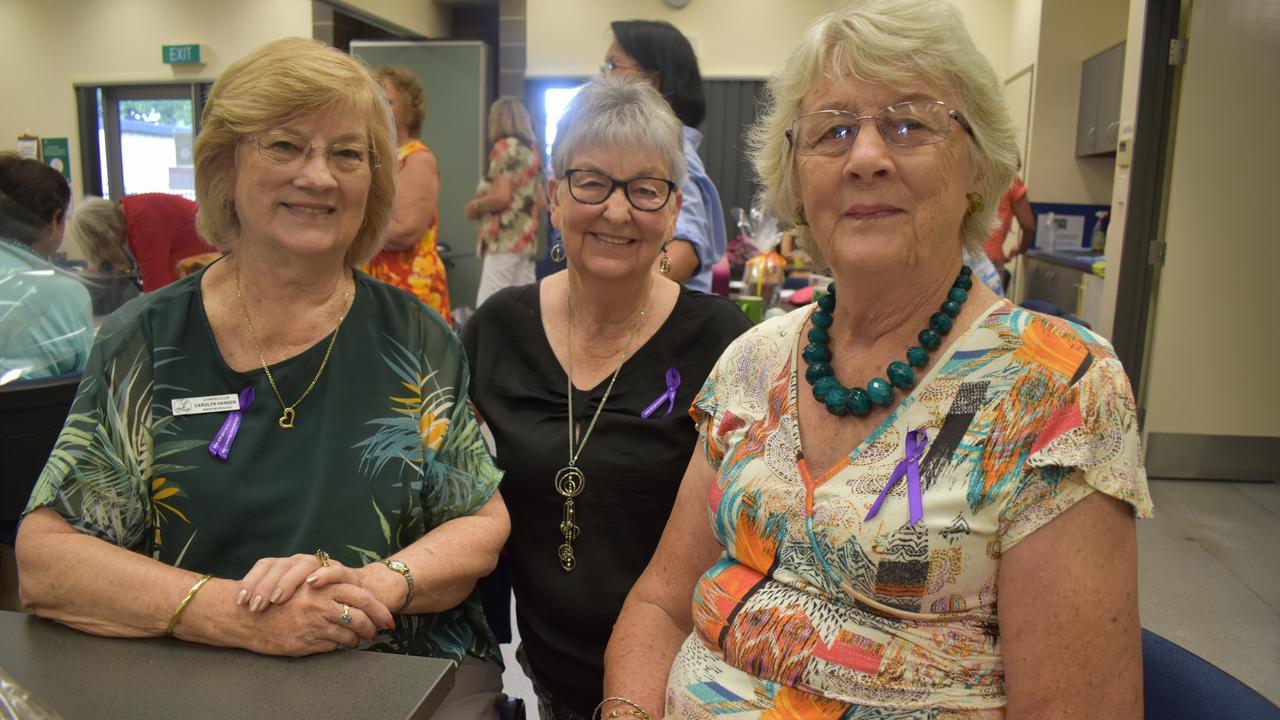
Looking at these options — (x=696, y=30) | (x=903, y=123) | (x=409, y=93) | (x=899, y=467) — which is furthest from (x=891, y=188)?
(x=696, y=30)

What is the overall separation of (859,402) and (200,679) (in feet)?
2.82

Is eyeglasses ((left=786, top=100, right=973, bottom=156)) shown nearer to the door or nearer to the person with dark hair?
the person with dark hair

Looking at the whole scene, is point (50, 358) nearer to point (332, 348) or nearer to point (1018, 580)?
point (332, 348)

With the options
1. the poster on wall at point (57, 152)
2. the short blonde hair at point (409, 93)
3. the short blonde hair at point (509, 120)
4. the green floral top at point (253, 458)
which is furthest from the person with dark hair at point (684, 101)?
the short blonde hair at point (509, 120)

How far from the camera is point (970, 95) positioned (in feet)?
3.67

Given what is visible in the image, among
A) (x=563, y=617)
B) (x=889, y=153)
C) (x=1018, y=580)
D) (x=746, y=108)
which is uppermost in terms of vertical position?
(x=746, y=108)

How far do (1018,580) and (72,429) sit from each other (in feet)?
4.23

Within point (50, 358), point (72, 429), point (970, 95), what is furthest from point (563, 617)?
point (50, 358)

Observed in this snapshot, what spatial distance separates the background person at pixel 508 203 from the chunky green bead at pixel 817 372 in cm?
438

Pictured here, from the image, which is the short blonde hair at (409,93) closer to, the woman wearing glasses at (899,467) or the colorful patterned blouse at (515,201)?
the colorful patterned blouse at (515,201)

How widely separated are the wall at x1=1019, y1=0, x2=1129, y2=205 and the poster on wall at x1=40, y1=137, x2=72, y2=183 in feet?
22.7

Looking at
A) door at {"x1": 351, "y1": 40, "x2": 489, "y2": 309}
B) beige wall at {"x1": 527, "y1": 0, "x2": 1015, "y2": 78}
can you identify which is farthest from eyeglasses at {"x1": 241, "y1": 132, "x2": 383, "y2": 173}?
beige wall at {"x1": 527, "y1": 0, "x2": 1015, "y2": 78}

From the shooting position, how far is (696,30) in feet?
28.3

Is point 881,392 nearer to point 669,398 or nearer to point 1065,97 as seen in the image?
point 669,398
